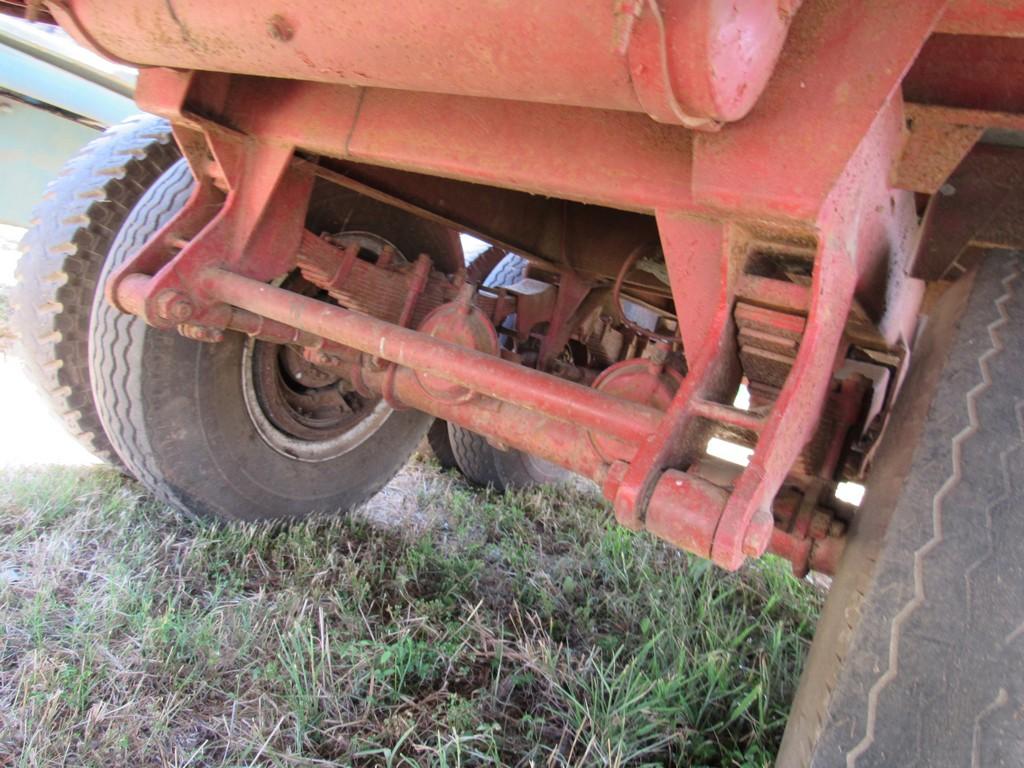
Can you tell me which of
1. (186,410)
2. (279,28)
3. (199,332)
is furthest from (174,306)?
(279,28)

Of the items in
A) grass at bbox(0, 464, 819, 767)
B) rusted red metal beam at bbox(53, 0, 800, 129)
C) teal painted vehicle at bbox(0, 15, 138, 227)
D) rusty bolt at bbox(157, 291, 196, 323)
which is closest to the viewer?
rusted red metal beam at bbox(53, 0, 800, 129)

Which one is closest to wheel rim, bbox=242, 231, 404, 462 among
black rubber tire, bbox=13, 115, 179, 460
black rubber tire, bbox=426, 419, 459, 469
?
black rubber tire, bbox=13, 115, 179, 460

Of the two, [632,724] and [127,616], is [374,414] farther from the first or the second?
[632,724]

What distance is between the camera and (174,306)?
Answer: 69.9 inches

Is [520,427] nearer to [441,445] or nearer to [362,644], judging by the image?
[362,644]

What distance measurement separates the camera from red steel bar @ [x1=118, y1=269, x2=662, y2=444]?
4.91ft

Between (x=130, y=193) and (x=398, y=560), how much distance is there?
1529 millimetres

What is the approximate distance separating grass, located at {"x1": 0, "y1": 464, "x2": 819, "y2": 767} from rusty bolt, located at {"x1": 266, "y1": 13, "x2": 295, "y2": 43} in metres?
1.34

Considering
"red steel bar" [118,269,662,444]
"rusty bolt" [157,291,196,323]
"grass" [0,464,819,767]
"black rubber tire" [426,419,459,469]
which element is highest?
"red steel bar" [118,269,662,444]

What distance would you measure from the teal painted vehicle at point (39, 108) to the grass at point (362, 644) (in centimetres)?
359

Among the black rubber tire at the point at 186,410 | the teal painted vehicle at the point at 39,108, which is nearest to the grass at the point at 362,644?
the black rubber tire at the point at 186,410

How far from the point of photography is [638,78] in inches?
37.6

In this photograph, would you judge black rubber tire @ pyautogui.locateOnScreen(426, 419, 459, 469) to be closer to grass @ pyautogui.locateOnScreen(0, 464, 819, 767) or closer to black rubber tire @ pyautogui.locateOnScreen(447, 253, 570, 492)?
black rubber tire @ pyautogui.locateOnScreen(447, 253, 570, 492)

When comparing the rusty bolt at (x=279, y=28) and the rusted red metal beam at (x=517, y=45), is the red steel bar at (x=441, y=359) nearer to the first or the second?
the rusted red metal beam at (x=517, y=45)
